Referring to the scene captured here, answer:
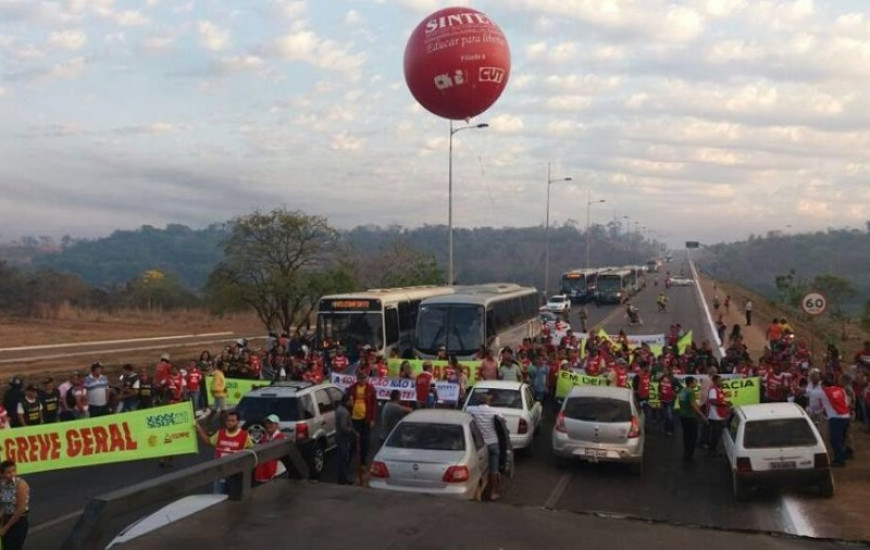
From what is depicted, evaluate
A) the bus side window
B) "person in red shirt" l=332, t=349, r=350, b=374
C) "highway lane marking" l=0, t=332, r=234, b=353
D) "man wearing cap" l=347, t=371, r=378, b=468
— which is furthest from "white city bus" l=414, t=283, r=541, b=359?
"highway lane marking" l=0, t=332, r=234, b=353

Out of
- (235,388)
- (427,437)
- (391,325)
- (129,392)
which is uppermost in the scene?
(391,325)

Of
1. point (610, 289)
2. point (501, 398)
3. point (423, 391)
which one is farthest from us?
point (610, 289)

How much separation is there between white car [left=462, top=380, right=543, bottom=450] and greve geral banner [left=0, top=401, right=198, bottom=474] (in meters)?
5.26

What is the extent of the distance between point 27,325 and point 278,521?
54047 mm

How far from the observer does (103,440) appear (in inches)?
575

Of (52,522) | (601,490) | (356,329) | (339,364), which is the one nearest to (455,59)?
(339,364)

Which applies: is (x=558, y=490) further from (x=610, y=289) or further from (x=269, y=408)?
(x=610, y=289)

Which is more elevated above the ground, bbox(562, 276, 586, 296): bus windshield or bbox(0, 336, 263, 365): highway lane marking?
bbox(562, 276, 586, 296): bus windshield

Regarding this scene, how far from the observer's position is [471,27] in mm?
19531

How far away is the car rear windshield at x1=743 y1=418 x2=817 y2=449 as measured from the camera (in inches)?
507

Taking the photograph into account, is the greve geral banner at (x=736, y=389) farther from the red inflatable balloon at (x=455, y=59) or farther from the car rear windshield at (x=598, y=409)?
the red inflatable balloon at (x=455, y=59)

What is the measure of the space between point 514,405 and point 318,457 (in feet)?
13.1

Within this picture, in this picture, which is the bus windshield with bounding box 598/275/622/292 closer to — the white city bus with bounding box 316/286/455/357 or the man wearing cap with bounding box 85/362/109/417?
the white city bus with bounding box 316/286/455/357

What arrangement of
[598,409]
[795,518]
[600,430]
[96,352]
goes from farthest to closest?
[96,352], [598,409], [600,430], [795,518]
